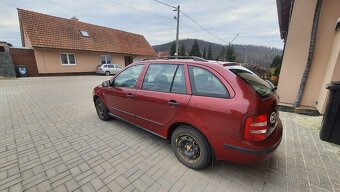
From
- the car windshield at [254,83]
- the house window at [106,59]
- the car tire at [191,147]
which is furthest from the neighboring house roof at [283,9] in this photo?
the house window at [106,59]

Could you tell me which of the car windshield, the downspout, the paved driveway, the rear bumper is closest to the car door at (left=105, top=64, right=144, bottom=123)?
the paved driveway

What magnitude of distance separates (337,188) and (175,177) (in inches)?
83.7

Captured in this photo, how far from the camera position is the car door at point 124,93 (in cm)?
322

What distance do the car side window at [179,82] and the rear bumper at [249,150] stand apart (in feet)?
3.17

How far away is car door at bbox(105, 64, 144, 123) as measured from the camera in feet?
10.5

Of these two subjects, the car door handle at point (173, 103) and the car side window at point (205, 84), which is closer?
the car side window at point (205, 84)

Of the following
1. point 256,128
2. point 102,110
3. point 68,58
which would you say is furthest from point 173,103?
point 68,58

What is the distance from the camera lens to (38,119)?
14.2 ft

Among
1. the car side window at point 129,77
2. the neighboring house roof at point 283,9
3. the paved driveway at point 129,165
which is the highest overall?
the neighboring house roof at point 283,9

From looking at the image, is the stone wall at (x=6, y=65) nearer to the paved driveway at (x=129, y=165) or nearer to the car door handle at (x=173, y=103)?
the paved driveway at (x=129, y=165)

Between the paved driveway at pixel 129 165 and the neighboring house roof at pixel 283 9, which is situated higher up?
the neighboring house roof at pixel 283 9

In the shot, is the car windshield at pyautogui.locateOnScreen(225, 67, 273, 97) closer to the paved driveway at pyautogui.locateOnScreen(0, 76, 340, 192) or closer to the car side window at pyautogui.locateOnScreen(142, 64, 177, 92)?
the car side window at pyautogui.locateOnScreen(142, 64, 177, 92)

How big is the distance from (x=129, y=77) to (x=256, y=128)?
2592 millimetres

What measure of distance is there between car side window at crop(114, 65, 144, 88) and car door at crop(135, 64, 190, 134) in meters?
0.27
